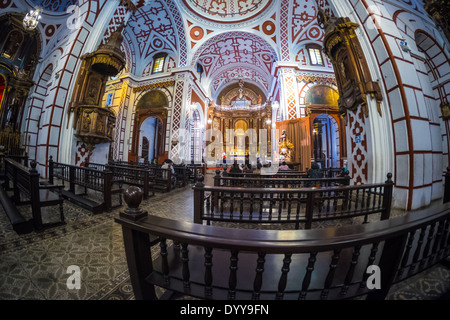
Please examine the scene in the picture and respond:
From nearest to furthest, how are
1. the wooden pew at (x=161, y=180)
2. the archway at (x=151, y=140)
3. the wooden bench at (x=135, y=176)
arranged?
1. the wooden bench at (x=135, y=176)
2. the wooden pew at (x=161, y=180)
3. the archway at (x=151, y=140)

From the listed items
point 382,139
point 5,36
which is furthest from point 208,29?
point 382,139

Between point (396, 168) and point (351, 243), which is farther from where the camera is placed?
point (396, 168)

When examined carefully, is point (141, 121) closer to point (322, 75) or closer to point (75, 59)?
point (75, 59)

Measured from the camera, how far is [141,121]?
36.8 feet

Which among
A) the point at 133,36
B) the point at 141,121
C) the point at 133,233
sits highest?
the point at 133,36

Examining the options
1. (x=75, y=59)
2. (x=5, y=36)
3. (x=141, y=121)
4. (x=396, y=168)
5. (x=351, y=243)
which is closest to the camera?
(x=351, y=243)

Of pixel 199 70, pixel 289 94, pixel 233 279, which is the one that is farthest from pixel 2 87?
pixel 289 94

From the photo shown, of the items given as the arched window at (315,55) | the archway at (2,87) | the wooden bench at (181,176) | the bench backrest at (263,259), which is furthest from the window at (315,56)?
the archway at (2,87)

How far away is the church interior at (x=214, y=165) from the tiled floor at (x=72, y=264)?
0.02 metres

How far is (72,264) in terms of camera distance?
64.1 inches

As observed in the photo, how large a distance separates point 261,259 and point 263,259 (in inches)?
1.2

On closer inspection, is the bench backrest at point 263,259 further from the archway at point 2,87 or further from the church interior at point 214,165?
the archway at point 2,87

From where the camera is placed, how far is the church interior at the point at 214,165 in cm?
96

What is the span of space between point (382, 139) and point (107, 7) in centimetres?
1054
